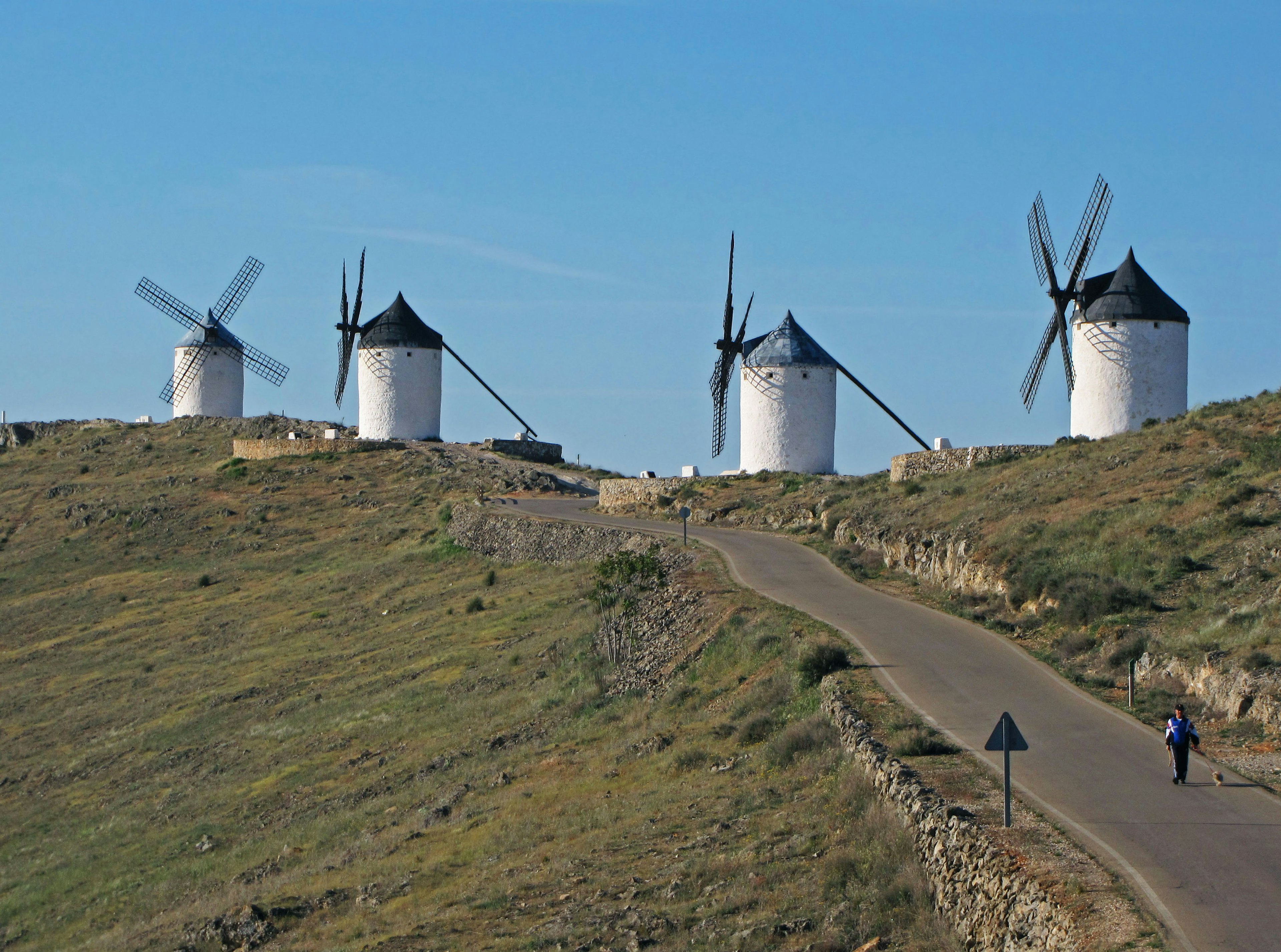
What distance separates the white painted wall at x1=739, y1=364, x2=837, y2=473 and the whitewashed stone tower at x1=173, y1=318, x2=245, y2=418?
1377 inches

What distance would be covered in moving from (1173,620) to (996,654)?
2604 millimetres

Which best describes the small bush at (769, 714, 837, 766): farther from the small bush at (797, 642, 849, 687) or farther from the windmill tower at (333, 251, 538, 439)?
the windmill tower at (333, 251, 538, 439)

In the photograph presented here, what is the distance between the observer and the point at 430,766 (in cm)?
2423

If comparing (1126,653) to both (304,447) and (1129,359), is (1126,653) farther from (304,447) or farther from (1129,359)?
(304,447)

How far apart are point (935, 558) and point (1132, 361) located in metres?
12.5

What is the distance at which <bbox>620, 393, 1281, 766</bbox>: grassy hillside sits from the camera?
20.5 m

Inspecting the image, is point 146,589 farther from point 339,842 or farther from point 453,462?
point 339,842

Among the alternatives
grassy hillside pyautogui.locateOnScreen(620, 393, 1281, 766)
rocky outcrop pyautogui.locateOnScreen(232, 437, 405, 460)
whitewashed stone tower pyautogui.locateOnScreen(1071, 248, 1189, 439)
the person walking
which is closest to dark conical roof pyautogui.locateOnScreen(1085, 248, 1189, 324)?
whitewashed stone tower pyautogui.locateOnScreen(1071, 248, 1189, 439)

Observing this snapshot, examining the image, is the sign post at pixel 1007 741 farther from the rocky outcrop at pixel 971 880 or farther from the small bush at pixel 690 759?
the small bush at pixel 690 759

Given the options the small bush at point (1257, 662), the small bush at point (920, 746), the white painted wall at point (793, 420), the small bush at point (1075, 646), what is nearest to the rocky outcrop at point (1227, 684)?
the small bush at point (1257, 662)

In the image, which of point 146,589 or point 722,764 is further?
point 146,589

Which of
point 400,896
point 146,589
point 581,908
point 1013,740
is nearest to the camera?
point 1013,740

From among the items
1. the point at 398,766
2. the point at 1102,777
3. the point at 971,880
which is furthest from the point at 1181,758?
the point at 398,766

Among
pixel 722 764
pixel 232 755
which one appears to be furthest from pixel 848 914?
pixel 232 755
